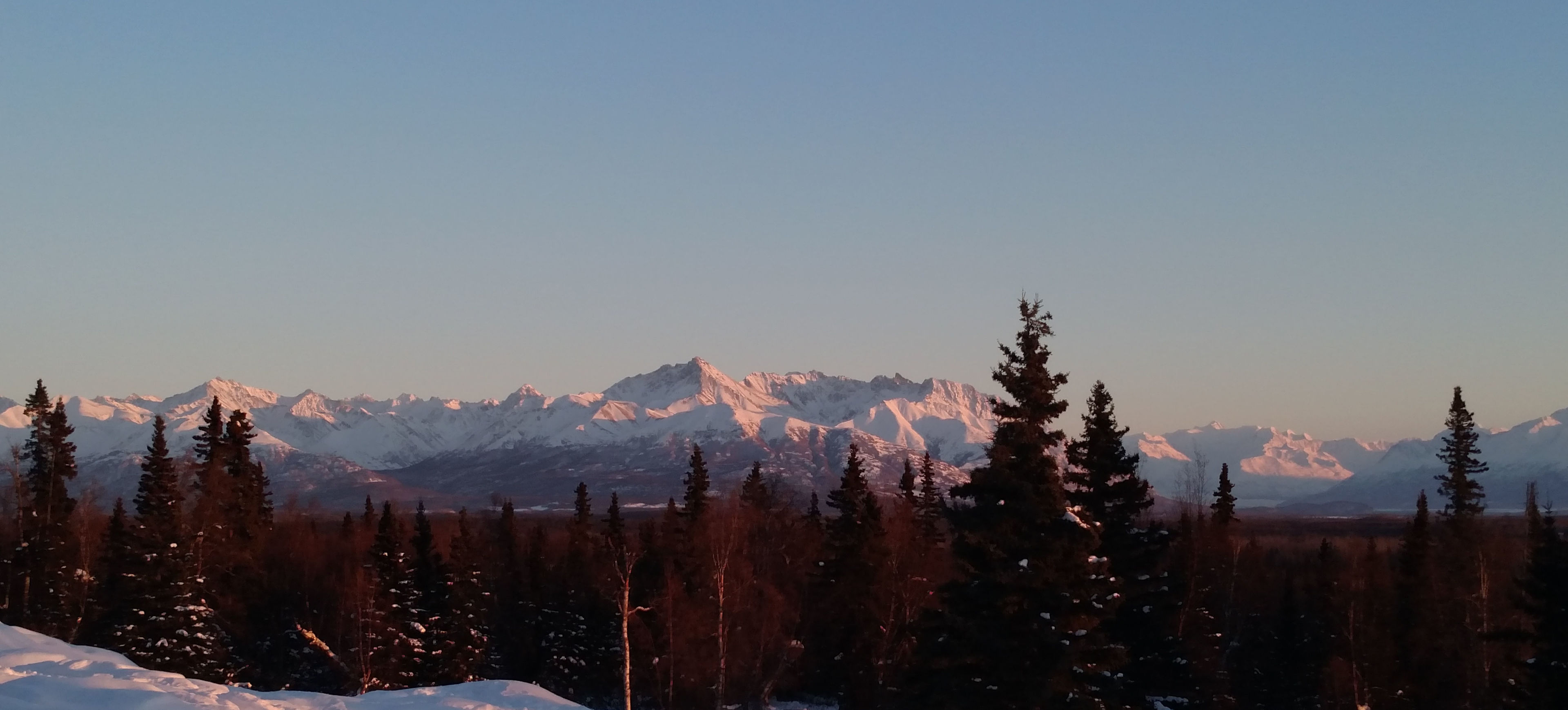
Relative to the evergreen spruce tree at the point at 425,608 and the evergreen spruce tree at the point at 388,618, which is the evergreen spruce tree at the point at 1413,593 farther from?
the evergreen spruce tree at the point at 388,618

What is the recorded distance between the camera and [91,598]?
61875 mm

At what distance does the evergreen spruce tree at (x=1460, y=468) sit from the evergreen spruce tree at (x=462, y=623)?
56327mm

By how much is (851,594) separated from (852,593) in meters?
0.15

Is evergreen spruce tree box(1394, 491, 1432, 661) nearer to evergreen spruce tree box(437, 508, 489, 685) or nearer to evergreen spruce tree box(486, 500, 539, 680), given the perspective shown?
evergreen spruce tree box(437, 508, 489, 685)

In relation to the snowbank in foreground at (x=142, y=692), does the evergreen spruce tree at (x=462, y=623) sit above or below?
below

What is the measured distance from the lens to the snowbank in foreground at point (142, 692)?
767 inches

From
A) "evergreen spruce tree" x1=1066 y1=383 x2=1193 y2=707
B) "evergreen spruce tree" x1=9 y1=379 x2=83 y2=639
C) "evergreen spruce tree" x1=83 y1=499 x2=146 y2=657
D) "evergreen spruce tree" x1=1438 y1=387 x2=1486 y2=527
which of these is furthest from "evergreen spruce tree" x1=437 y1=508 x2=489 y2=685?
"evergreen spruce tree" x1=1438 y1=387 x2=1486 y2=527

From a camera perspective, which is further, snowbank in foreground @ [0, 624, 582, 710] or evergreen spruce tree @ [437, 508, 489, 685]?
evergreen spruce tree @ [437, 508, 489, 685]

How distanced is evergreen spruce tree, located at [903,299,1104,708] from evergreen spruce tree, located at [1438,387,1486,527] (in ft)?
175

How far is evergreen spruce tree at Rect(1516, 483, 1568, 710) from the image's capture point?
106 feet

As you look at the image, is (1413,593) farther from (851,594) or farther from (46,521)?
(46,521)

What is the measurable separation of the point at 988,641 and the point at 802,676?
1968 inches

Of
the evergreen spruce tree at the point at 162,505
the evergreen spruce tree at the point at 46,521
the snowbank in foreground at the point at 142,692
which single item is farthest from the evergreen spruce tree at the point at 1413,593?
the evergreen spruce tree at the point at 46,521

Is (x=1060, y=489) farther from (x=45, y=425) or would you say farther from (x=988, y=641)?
(x=45, y=425)
